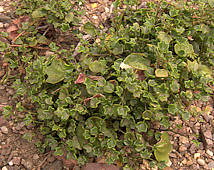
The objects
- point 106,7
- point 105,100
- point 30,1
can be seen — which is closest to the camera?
point 105,100

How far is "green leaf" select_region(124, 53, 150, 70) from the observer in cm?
243

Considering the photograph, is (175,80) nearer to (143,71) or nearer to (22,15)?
(143,71)

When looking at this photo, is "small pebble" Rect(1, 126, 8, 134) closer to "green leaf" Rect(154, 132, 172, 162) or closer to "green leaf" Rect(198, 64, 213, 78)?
"green leaf" Rect(154, 132, 172, 162)

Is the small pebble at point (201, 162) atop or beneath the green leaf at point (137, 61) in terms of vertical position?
beneath

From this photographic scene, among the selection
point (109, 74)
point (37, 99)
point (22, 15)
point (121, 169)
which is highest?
point (22, 15)

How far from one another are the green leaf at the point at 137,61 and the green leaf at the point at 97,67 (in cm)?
21

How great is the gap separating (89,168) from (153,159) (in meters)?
0.57

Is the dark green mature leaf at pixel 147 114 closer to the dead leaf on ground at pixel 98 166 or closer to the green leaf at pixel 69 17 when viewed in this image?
the dead leaf on ground at pixel 98 166

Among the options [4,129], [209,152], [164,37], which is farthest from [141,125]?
[4,129]

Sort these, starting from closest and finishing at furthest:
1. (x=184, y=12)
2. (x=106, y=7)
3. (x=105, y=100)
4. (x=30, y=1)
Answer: (x=105, y=100) → (x=184, y=12) → (x=30, y=1) → (x=106, y=7)

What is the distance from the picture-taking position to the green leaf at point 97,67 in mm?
2438

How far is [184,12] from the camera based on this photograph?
276cm

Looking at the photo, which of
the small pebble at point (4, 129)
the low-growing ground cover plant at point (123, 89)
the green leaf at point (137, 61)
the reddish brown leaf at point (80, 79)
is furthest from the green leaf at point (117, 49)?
the small pebble at point (4, 129)

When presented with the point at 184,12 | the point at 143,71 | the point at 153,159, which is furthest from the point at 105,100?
the point at 184,12
